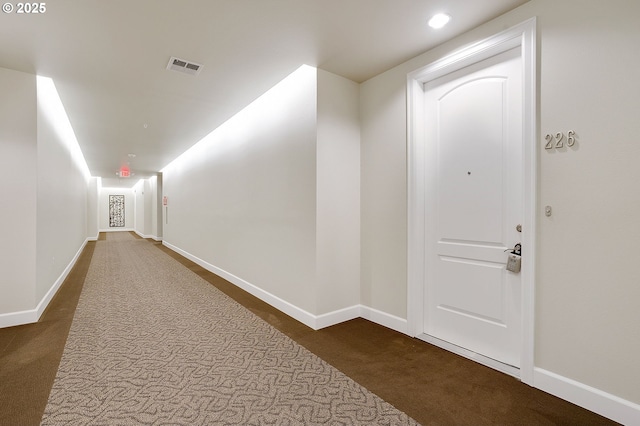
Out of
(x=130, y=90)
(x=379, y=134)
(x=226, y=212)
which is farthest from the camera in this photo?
(x=226, y=212)

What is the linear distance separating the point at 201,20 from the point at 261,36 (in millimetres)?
509

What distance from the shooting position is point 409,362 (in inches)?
102

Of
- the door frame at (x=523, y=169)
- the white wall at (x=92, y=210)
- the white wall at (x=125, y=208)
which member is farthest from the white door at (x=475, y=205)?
the white wall at (x=125, y=208)

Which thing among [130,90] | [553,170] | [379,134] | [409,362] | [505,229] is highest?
[130,90]

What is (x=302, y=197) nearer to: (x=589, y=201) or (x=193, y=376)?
(x=193, y=376)

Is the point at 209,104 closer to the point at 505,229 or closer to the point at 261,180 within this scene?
the point at 261,180

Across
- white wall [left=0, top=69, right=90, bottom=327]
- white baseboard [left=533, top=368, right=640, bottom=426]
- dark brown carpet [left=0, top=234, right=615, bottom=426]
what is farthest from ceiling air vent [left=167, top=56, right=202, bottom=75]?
white baseboard [left=533, top=368, right=640, bottom=426]

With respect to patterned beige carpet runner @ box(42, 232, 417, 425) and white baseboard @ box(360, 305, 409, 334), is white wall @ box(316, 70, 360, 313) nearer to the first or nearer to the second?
white baseboard @ box(360, 305, 409, 334)

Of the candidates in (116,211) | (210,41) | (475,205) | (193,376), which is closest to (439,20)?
(475,205)

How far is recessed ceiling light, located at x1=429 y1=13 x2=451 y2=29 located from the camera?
7.97 ft

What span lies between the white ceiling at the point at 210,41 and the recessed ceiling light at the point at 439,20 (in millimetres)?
52

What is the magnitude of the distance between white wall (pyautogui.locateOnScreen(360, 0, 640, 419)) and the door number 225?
0.11 feet

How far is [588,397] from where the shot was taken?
1958 millimetres

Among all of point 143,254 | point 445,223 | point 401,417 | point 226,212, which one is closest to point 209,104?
point 226,212
